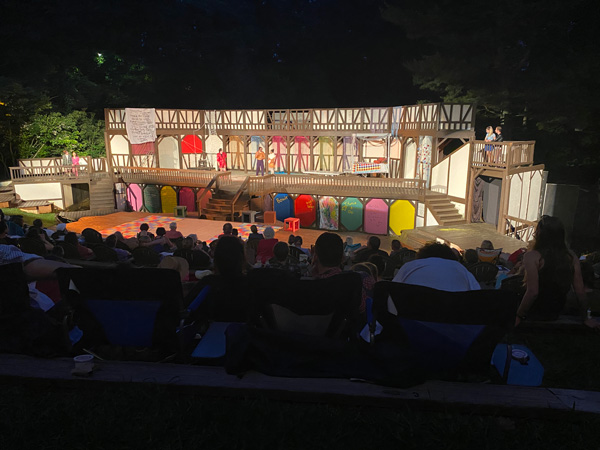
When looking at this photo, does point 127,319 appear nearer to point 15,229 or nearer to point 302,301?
point 302,301

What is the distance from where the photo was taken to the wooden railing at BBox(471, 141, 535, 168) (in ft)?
56.6

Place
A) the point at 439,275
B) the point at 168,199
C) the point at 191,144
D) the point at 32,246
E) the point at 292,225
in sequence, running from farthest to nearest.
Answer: the point at 191,144 < the point at 168,199 < the point at 292,225 < the point at 32,246 < the point at 439,275

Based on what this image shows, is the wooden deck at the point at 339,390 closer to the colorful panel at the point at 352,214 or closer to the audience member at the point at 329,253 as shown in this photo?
the audience member at the point at 329,253

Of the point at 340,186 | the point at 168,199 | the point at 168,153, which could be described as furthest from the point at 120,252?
the point at 168,153

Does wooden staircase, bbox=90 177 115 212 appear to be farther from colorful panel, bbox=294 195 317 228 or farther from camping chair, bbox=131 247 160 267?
camping chair, bbox=131 247 160 267

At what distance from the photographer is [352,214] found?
2400 cm

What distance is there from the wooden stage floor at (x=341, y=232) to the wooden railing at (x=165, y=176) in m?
2.15

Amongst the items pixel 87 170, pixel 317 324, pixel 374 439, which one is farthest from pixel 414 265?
pixel 87 170

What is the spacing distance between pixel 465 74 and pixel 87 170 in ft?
73.9

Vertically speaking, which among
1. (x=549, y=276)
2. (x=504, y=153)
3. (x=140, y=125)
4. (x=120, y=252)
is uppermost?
(x=140, y=125)

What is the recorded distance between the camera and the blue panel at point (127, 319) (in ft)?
10.8

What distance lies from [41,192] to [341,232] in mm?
17857

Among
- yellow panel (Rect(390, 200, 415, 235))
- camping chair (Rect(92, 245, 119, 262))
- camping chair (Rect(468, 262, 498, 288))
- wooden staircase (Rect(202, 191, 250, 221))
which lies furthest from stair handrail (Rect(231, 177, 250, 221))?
camping chair (Rect(468, 262, 498, 288))

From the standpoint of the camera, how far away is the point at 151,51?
37219 millimetres
